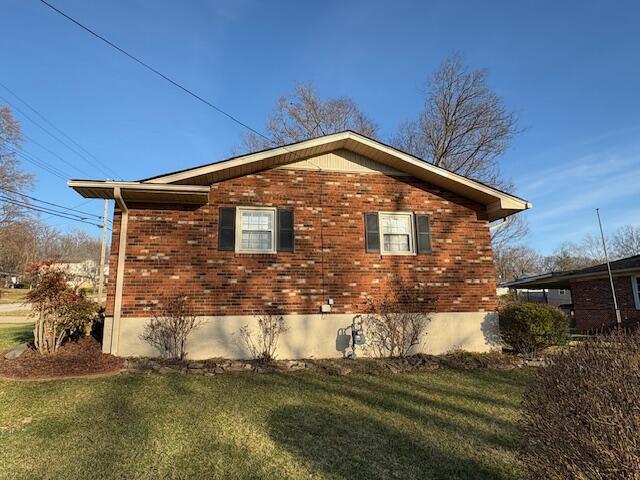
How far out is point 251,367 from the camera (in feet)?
26.1

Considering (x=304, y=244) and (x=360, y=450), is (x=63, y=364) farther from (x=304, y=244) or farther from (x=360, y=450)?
(x=360, y=450)

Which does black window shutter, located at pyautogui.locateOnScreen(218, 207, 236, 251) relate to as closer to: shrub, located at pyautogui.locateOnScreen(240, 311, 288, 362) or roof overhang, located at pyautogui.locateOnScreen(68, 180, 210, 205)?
roof overhang, located at pyautogui.locateOnScreen(68, 180, 210, 205)

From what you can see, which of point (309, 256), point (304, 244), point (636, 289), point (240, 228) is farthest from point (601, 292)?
point (240, 228)

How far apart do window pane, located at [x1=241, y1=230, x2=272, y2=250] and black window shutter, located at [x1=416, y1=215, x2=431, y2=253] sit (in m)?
3.53

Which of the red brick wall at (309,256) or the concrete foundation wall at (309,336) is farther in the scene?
the red brick wall at (309,256)

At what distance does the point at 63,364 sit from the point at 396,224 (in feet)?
24.3

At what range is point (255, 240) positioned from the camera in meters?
9.09

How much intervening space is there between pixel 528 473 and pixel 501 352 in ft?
24.6

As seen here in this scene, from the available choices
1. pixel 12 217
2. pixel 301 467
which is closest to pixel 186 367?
pixel 301 467

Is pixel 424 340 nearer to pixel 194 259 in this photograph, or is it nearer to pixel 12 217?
pixel 194 259

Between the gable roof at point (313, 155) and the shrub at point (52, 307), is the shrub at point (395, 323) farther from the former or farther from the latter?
the shrub at point (52, 307)

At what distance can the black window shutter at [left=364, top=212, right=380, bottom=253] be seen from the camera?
371 inches

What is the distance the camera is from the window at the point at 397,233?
31.6ft

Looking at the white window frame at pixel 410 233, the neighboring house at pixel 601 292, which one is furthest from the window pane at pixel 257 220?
the neighboring house at pixel 601 292
